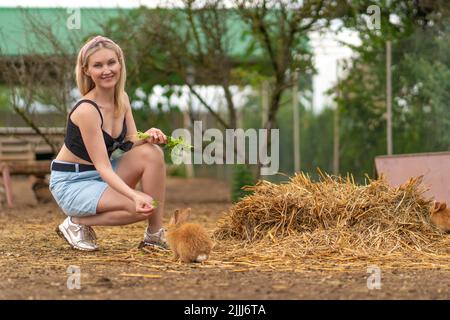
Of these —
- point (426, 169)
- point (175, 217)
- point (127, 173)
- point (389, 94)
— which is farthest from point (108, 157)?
point (389, 94)

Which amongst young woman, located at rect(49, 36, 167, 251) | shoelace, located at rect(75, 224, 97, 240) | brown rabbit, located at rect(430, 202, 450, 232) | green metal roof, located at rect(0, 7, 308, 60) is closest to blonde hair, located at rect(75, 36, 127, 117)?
young woman, located at rect(49, 36, 167, 251)

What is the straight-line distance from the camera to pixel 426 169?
7.11 metres

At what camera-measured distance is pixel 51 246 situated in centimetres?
595

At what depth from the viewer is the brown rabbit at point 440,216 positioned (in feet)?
19.4

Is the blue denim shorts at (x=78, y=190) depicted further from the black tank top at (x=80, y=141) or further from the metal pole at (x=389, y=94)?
the metal pole at (x=389, y=94)

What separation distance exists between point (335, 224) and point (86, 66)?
1.95 metres

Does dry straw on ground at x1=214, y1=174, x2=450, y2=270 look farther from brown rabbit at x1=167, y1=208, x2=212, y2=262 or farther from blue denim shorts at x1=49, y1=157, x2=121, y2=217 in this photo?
blue denim shorts at x1=49, y1=157, x2=121, y2=217

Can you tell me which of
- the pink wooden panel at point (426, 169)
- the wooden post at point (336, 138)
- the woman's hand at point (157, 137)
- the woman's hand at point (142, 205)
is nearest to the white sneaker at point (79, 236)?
the woman's hand at point (157, 137)

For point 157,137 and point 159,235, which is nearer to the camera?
point 157,137

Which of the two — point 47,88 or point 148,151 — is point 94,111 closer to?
point 148,151

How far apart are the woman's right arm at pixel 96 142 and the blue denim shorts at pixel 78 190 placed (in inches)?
11.1

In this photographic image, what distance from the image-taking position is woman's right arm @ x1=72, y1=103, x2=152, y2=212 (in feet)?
16.8

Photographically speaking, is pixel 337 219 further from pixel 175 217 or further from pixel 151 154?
pixel 151 154
